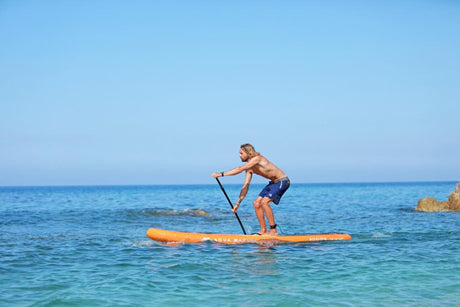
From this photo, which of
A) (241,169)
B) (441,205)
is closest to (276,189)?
(241,169)

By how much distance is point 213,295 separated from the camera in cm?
761

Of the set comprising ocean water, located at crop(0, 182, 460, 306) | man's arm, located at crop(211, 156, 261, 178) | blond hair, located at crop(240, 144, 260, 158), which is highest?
blond hair, located at crop(240, 144, 260, 158)

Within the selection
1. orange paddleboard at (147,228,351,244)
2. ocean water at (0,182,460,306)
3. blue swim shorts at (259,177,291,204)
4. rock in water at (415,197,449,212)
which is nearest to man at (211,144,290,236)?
blue swim shorts at (259,177,291,204)

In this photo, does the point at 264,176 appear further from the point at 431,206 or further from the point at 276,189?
the point at 431,206

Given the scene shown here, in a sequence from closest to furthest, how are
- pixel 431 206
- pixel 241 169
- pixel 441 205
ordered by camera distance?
pixel 241 169 < pixel 431 206 < pixel 441 205

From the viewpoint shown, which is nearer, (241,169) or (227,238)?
(241,169)

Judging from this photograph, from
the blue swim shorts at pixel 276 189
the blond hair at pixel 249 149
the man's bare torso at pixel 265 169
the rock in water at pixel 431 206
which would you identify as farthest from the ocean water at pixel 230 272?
the rock in water at pixel 431 206

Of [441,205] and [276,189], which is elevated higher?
[276,189]

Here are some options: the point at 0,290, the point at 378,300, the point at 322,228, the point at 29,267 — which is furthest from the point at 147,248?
the point at 322,228

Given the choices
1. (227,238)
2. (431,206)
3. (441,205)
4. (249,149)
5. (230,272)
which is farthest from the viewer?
(441,205)

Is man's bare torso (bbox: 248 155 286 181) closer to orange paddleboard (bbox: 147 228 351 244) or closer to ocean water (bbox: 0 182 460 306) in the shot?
orange paddleboard (bbox: 147 228 351 244)

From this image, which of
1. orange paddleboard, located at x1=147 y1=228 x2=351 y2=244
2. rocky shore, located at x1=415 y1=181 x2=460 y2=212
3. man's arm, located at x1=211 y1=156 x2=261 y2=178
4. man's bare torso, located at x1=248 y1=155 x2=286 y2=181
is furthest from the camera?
rocky shore, located at x1=415 y1=181 x2=460 y2=212

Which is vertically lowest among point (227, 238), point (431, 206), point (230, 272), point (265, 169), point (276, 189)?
point (230, 272)

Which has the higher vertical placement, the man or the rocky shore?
the man
